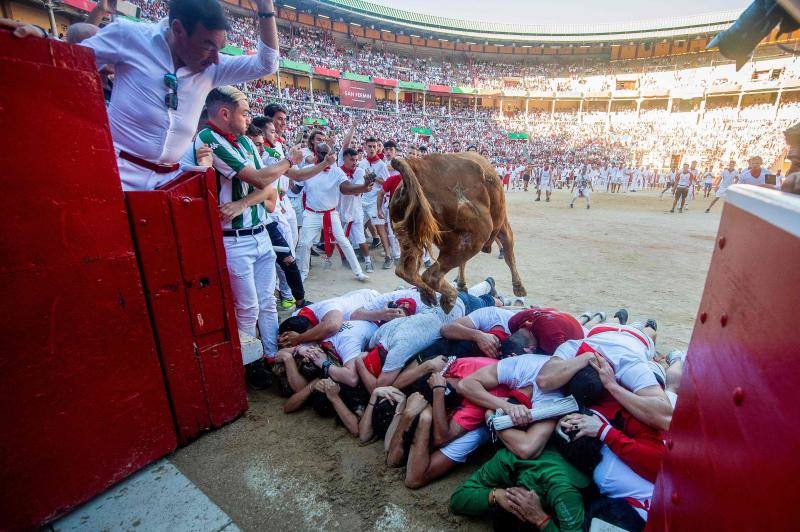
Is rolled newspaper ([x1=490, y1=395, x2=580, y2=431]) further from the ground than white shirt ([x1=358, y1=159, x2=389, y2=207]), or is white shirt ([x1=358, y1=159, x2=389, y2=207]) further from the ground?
white shirt ([x1=358, y1=159, x2=389, y2=207])

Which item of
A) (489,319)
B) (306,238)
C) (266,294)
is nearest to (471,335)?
(489,319)

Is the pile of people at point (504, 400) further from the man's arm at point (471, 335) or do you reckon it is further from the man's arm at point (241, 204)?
the man's arm at point (241, 204)

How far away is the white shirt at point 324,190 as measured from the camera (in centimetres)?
580

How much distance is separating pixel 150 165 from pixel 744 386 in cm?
297

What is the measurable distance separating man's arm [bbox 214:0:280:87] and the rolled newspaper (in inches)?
108

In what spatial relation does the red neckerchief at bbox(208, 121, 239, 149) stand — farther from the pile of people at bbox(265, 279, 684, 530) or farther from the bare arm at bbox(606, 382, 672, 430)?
the bare arm at bbox(606, 382, 672, 430)

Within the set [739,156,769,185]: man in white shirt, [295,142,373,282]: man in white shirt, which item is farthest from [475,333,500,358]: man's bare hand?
[739,156,769,185]: man in white shirt

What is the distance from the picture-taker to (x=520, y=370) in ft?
8.93

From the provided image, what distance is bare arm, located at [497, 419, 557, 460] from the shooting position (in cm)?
218

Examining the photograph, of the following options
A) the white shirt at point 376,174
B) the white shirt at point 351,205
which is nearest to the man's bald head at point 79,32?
the white shirt at point 351,205

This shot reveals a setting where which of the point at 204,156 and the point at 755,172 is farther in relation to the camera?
the point at 755,172

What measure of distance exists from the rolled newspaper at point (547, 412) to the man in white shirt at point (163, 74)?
8.65ft

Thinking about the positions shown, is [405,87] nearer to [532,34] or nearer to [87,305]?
[532,34]

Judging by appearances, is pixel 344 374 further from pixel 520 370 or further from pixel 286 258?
pixel 286 258
